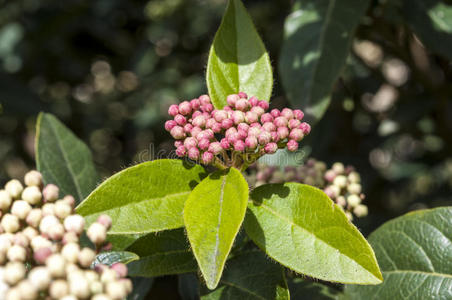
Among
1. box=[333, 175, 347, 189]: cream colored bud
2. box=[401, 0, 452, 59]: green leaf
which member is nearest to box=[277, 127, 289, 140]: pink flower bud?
box=[333, 175, 347, 189]: cream colored bud

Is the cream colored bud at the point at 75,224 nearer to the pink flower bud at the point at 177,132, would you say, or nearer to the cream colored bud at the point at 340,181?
the pink flower bud at the point at 177,132

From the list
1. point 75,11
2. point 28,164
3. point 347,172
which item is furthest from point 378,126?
point 28,164

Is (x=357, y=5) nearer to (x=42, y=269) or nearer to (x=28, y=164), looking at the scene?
(x=42, y=269)

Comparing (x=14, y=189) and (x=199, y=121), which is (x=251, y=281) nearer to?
(x=199, y=121)

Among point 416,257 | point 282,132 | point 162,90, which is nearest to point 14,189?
point 282,132

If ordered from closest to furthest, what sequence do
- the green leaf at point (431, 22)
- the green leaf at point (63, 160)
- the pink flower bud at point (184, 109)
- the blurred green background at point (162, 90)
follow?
the pink flower bud at point (184, 109) < the green leaf at point (63, 160) < the green leaf at point (431, 22) < the blurred green background at point (162, 90)

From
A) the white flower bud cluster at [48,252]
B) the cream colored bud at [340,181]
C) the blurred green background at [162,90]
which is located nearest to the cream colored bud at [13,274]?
the white flower bud cluster at [48,252]

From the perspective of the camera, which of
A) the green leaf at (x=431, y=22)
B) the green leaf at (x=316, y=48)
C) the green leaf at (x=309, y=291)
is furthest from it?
the green leaf at (x=431, y=22)
